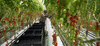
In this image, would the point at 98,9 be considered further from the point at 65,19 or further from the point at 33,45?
the point at 33,45

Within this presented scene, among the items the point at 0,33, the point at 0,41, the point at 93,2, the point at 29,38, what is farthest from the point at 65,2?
the point at 0,41

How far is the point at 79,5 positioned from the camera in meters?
0.43

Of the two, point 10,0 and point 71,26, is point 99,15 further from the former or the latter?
point 10,0

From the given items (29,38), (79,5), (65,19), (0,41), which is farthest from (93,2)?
(0,41)

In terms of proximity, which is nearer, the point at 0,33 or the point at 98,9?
the point at 98,9

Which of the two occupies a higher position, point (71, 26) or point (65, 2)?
point (65, 2)

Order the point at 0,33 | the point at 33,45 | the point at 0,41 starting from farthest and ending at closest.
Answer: the point at 0,41 < the point at 0,33 < the point at 33,45

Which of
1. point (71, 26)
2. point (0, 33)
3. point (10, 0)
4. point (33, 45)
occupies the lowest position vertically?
point (33, 45)

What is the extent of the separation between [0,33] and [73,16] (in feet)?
6.05

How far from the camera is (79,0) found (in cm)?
41

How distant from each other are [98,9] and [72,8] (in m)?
0.20

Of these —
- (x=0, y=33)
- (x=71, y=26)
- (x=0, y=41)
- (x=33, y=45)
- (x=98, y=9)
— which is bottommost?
(x=0, y=41)

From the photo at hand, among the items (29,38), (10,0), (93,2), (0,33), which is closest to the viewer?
(93,2)

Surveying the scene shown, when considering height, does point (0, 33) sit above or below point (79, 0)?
below
